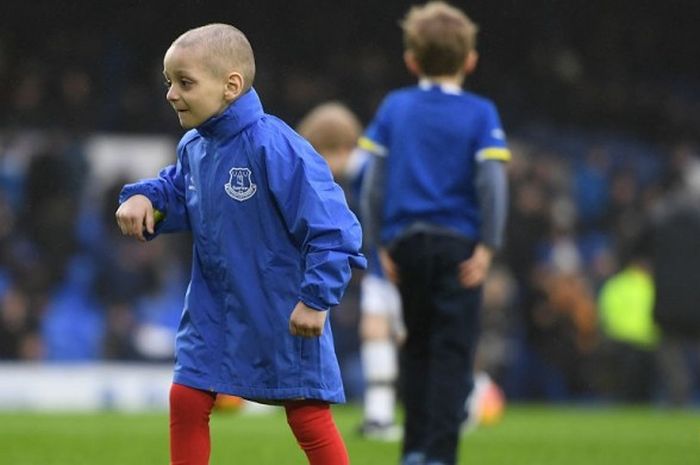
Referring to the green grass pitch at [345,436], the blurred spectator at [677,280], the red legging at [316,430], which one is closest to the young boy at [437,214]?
the green grass pitch at [345,436]

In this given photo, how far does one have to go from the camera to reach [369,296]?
10.1 meters

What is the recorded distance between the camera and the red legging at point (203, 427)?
482 centimetres

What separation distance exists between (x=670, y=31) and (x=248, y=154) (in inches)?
822

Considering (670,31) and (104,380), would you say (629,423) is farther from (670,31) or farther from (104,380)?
(670,31)

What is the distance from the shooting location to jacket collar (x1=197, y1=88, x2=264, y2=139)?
15.8 feet

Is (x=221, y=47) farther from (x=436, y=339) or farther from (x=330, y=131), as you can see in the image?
(x=330, y=131)

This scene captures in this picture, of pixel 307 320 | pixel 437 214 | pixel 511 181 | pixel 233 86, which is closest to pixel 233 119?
pixel 233 86

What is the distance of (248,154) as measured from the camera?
15.7ft

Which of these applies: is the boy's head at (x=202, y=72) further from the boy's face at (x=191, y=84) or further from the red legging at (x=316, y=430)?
the red legging at (x=316, y=430)

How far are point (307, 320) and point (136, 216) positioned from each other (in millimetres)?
592

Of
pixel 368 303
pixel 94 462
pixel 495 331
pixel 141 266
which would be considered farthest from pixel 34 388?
pixel 94 462

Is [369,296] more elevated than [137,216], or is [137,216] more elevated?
[137,216]

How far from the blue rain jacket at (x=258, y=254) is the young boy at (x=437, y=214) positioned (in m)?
1.92

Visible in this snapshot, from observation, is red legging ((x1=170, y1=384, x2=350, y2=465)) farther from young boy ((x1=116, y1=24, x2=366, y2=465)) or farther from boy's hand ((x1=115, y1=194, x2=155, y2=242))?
boy's hand ((x1=115, y1=194, x2=155, y2=242))
